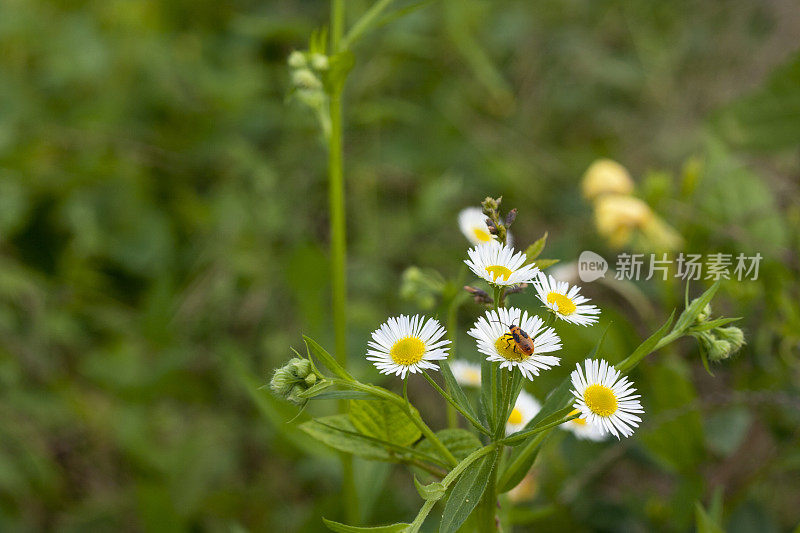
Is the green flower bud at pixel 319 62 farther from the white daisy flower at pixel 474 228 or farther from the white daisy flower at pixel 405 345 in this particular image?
the white daisy flower at pixel 405 345

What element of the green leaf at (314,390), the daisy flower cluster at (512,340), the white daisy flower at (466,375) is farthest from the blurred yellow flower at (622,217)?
the green leaf at (314,390)

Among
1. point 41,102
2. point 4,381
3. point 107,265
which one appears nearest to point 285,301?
point 107,265

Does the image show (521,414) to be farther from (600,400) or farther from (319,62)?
(319,62)

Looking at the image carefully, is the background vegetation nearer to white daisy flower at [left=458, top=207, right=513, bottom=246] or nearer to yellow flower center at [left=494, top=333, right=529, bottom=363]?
white daisy flower at [left=458, top=207, right=513, bottom=246]

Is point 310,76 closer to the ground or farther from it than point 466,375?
farther from it

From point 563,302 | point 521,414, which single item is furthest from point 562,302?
point 521,414

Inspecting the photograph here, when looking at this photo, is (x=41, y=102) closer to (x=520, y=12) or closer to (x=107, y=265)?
(x=107, y=265)

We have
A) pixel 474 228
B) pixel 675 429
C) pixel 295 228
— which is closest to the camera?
pixel 474 228

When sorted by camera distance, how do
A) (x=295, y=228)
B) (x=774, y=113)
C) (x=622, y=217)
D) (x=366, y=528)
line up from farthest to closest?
(x=295, y=228) < (x=774, y=113) < (x=622, y=217) < (x=366, y=528)
